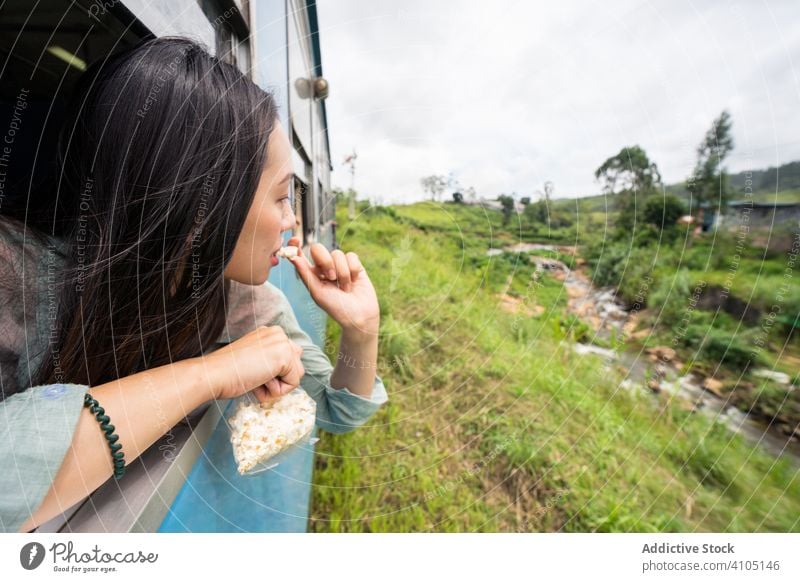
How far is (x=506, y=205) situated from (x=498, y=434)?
0.81m

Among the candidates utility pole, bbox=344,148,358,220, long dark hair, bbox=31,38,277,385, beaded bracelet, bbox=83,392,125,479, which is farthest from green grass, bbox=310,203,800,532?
beaded bracelet, bbox=83,392,125,479

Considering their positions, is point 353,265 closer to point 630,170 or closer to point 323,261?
point 323,261

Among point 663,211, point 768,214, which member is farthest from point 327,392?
point 768,214

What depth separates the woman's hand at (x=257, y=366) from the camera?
0.42m

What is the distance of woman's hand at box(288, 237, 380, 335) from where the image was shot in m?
0.52

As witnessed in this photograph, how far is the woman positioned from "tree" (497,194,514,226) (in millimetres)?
320

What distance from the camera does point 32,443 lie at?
29 centimetres

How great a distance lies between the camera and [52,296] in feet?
1.23

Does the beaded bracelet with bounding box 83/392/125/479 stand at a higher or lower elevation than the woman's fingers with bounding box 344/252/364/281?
lower

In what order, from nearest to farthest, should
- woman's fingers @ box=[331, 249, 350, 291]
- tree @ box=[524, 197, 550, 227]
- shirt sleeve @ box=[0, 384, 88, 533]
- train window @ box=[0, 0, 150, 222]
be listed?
shirt sleeve @ box=[0, 384, 88, 533] → train window @ box=[0, 0, 150, 222] → woman's fingers @ box=[331, 249, 350, 291] → tree @ box=[524, 197, 550, 227]

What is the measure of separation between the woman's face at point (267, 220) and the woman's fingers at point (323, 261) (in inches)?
1.7

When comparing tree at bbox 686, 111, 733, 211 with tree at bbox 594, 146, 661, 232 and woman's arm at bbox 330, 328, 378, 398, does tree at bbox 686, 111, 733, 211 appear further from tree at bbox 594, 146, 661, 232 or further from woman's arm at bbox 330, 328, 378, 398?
woman's arm at bbox 330, 328, 378, 398

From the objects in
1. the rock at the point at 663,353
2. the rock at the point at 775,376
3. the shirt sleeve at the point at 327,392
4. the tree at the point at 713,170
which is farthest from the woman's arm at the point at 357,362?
the rock at the point at 775,376
